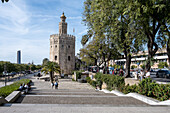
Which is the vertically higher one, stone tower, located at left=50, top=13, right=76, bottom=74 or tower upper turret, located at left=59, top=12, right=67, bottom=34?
tower upper turret, located at left=59, top=12, right=67, bottom=34

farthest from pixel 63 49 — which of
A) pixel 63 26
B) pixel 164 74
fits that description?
pixel 164 74

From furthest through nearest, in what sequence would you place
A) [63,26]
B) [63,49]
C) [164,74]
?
1. [63,26]
2. [63,49]
3. [164,74]

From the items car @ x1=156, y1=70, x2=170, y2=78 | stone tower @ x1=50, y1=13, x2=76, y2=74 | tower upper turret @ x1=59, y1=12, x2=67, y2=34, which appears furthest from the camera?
tower upper turret @ x1=59, y1=12, x2=67, y2=34

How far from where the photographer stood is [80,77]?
34156 mm

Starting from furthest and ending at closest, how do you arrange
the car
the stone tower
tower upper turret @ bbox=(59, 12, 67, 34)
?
tower upper turret @ bbox=(59, 12, 67, 34)
the stone tower
the car

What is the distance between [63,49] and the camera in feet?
159

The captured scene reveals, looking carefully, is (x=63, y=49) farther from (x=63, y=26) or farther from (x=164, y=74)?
(x=164, y=74)

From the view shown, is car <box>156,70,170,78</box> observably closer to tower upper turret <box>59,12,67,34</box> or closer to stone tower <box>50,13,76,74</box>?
stone tower <box>50,13,76,74</box>

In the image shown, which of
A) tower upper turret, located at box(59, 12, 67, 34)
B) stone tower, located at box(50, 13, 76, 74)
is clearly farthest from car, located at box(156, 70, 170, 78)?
tower upper turret, located at box(59, 12, 67, 34)

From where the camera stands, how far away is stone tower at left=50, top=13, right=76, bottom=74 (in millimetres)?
48188

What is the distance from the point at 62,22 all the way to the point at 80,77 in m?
21.1

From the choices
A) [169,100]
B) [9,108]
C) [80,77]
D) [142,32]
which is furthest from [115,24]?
[80,77]

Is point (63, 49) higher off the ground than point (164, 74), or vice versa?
point (63, 49)

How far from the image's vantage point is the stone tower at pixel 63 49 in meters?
48.2
